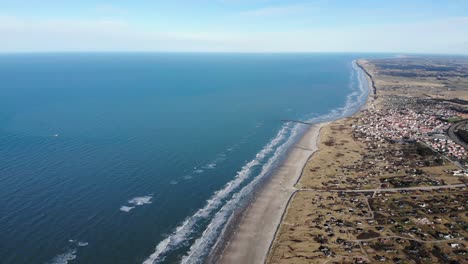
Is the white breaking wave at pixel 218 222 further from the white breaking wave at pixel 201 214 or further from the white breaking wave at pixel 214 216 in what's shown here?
the white breaking wave at pixel 201 214

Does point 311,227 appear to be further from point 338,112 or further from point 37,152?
point 338,112

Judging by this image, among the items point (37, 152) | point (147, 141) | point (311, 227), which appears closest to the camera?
point (311, 227)

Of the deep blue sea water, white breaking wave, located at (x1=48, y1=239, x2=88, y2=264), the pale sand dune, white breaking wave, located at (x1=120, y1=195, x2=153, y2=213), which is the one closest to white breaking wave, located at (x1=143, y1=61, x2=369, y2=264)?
the deep blue sea water

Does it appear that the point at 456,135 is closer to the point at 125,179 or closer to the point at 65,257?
the point at 125,179

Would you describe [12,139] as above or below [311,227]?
above

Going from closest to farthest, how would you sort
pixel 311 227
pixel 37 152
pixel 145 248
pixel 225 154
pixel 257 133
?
pixel 145 248 → pixel 311 227 → pixel 37 152 → pixel 225 154 → pixel 257 133

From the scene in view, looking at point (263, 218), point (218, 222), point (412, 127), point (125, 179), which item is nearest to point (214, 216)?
point (218, 222)

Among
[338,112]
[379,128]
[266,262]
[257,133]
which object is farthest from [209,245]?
[338,112]

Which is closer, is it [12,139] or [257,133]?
[12,139]
